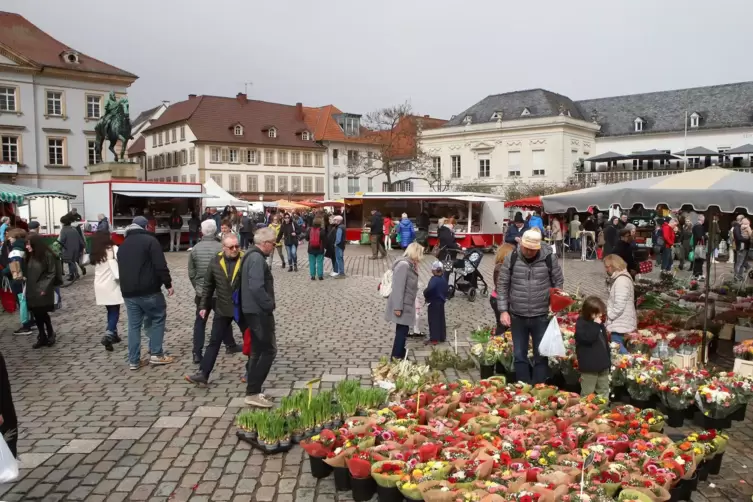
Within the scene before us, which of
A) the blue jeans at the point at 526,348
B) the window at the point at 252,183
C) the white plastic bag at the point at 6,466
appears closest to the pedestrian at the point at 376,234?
the blue jeans at the point at 526,348

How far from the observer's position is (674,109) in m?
60.1

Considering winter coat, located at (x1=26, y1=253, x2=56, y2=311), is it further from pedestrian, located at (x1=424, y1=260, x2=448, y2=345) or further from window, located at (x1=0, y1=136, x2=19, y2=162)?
window, located at (x1=0, y1=136, x2=19, y2=162)

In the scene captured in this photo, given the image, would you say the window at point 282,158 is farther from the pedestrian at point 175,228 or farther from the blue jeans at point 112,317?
the blue jeans at point 112,317

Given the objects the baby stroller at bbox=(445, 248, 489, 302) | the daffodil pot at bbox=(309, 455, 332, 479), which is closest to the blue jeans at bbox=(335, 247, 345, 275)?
the baby stroller at bbox=(445, 248, 489, 302)

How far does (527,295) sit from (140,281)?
4584 mm

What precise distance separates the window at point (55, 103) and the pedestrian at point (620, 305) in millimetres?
49021

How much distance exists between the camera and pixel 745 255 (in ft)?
54.7

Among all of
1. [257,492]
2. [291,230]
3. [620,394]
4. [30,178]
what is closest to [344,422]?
[257,492]

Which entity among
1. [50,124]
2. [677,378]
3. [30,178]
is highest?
[50,124]

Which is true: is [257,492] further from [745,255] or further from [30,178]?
[30,178]

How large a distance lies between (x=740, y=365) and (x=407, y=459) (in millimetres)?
4342

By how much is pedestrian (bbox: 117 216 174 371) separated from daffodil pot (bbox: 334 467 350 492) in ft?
12.6

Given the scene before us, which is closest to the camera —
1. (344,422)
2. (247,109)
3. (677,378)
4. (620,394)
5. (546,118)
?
(344,422)

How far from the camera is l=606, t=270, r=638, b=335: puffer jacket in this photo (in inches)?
294
